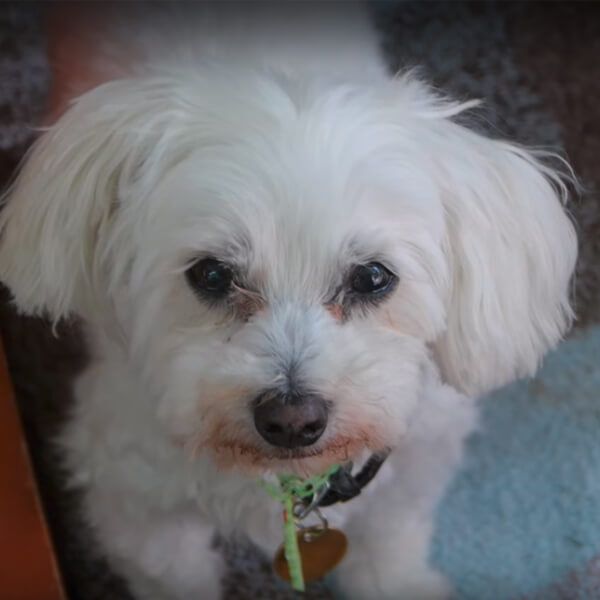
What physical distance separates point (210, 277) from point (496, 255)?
305mm

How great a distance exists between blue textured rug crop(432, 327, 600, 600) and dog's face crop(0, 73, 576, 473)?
1.38ft

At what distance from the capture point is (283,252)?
0.97m

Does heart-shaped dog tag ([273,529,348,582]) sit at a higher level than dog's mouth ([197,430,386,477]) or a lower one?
lower

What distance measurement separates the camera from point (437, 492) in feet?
4.67

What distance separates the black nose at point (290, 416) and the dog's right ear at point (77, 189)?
273 millimetres

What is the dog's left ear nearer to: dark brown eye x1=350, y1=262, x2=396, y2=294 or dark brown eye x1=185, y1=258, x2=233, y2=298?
dark brown eye x1=350, y1=262, x2=396, y2=294

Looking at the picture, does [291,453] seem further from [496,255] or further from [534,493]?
[534,493]

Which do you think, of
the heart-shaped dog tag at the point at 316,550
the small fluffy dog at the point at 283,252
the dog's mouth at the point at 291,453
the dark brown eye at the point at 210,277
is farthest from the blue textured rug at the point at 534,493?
the dark brown eye at the point at 210,277

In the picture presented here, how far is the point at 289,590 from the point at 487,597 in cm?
29

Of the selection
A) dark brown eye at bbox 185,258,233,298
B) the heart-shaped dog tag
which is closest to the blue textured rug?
the heart-shaped dog tag

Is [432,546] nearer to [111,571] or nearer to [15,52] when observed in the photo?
[111,571]

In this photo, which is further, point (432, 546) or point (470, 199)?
point (432, 546)

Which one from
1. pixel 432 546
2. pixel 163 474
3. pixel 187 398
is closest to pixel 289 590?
pixel 432 546

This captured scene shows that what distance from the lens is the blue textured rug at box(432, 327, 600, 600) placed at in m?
1.42
